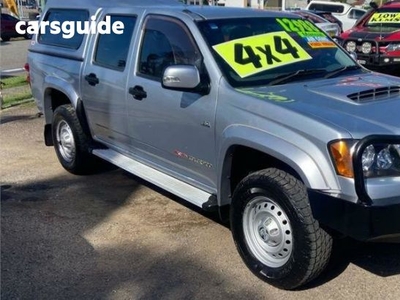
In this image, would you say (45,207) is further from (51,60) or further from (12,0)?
(12,0)

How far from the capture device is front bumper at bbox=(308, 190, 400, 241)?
3125 mm

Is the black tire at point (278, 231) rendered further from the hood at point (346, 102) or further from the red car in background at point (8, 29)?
the red car in background at point (8, 29)

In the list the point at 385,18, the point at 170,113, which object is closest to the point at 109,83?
the point at 170,113

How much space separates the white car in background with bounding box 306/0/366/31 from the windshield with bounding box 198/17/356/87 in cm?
2116

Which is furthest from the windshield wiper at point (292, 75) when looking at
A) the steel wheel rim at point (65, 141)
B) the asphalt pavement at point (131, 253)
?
the steel wheel rim at point (65, 141)

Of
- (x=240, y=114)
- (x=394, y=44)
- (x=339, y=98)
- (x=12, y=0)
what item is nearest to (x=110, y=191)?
(x=240, y=114)

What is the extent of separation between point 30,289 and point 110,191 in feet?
6.81

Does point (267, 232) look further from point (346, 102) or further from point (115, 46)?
point (115, 46)

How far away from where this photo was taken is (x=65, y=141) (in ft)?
21.0

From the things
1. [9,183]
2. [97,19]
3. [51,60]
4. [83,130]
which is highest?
[97,19]

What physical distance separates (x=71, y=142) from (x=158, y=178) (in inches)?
73.9

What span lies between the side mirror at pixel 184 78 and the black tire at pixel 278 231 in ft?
2.60

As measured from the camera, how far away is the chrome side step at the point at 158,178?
170 inches

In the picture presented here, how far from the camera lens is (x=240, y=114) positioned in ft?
12.6
